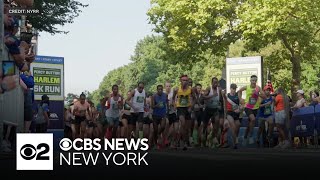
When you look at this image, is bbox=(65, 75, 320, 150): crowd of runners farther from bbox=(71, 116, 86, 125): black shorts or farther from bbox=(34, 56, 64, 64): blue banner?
bbox=(34, 56, 64, 64): blue banner

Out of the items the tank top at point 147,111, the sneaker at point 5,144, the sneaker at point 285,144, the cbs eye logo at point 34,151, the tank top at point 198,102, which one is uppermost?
the tank top at point 198,102

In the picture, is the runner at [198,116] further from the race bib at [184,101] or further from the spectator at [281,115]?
the spectator at [281,115]

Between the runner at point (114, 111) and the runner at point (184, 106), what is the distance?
275cm

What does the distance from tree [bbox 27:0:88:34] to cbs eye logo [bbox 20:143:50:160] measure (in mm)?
21117

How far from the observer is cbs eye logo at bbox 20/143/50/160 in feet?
24.3

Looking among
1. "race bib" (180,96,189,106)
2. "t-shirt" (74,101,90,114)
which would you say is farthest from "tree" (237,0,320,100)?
"race bib" (180,96,189,106)

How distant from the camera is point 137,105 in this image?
19125 millimetres

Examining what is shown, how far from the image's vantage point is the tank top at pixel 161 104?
736 inches

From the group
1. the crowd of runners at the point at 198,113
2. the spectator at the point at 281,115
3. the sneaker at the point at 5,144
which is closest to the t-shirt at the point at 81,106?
the crowd of runners at the point at 198,113

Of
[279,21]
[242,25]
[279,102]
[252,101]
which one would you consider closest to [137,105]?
[252,101]

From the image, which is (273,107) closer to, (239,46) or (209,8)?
(209,8)

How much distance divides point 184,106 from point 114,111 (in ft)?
10.1

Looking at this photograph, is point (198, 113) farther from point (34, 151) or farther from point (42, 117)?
point (34, 151)

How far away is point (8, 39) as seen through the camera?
1203 centimetres
